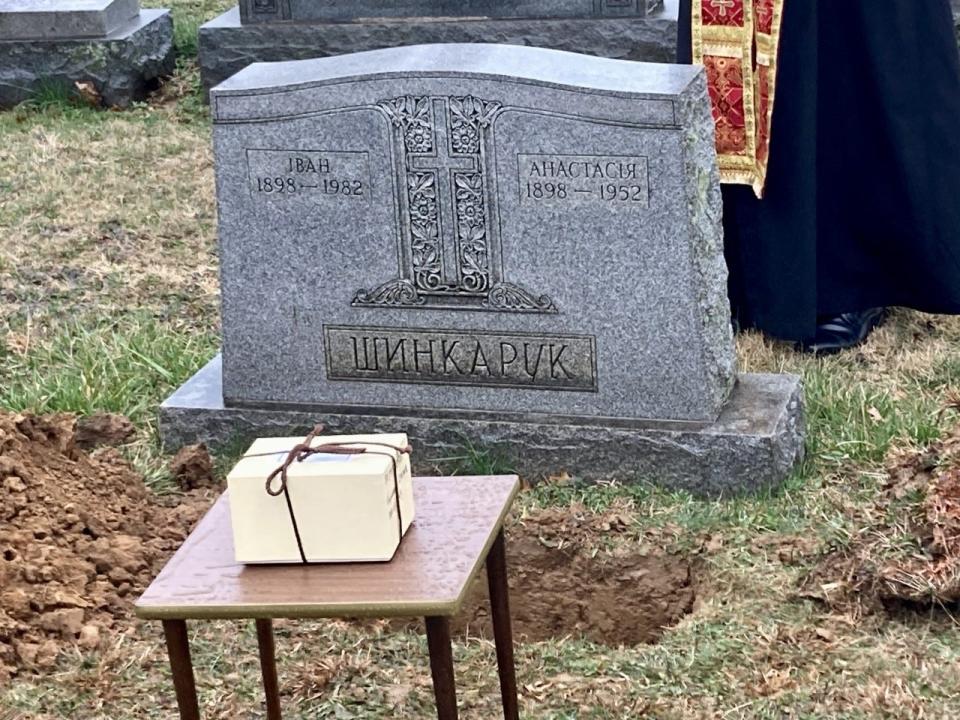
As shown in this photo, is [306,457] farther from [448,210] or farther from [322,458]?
[448,210]

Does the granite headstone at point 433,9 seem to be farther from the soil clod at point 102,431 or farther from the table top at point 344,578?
the table top at point 344,578

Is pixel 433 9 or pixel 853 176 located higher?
pixel 433 9

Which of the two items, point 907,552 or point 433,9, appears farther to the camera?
point 433,9

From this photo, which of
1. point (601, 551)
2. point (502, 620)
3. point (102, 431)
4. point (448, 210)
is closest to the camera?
point (502, 620)

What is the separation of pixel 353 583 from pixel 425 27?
218 inches

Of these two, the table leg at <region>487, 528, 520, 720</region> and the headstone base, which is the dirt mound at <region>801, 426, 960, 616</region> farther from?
the table leg at <region>487, 528, 520, 720</region>

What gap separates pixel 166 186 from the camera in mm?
7082

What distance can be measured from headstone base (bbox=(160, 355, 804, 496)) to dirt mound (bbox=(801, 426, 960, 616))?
0.37m

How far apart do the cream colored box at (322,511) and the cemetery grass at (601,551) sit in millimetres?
876

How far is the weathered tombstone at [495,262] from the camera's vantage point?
4.05 meters

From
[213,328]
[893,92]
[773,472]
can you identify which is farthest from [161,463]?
[893,92]

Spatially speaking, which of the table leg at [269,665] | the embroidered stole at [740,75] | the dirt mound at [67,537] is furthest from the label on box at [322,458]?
the embroidered stole at [740,75]

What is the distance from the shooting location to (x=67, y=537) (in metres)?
3.88

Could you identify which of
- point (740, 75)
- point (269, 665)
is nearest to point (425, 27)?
point (740, 75)
